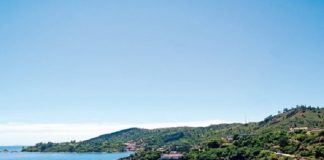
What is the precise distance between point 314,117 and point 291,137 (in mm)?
62589

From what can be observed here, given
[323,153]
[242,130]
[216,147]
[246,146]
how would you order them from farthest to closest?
[242,130] → [216,147] → [246,146] → [323,153]

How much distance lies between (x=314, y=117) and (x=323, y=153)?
8126cm

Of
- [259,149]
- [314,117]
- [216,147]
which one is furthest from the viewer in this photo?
[314,117]

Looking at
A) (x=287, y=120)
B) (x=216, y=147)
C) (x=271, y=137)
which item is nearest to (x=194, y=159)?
(x=216, y=147)

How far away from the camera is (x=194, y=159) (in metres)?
103

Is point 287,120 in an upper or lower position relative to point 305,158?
upper

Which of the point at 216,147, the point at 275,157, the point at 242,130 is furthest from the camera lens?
the point at 242,130

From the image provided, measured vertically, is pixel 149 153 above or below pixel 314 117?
below

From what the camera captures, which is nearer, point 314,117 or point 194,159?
point 194,159

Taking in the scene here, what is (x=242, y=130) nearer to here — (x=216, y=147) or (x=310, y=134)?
(x=216, y=147)

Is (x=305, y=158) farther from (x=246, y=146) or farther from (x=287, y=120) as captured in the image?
(x=287, y=120)

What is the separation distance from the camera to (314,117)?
15638 cm

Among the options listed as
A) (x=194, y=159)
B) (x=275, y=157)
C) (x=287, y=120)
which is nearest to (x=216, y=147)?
(x=194, y=159)

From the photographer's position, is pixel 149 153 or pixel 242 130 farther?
pixel 242 130
